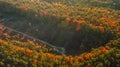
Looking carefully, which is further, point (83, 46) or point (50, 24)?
point (50, 24)

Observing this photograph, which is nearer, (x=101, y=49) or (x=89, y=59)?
(x=89, y=59)

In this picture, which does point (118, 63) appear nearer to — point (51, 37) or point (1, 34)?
point (51, 37)

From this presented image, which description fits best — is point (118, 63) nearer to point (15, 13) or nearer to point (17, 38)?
point (17, 38)

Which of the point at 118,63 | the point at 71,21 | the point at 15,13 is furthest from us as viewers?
the point at 15,13

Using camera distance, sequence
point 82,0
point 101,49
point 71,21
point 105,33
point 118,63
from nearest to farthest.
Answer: point 118,63
point 101,49
point 105,33
point 71,21
point 82,0

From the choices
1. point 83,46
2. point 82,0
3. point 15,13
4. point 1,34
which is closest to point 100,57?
point 83,46

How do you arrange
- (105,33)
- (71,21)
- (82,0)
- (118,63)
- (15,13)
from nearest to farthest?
1. (118,63)
2. (105,33)
3. (71,21)
4. (15,13)
5. (82,0)

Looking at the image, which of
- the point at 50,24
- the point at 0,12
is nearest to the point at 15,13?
the point at 0,12

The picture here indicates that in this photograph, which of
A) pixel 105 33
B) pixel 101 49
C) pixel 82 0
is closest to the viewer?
pixel 101 49
